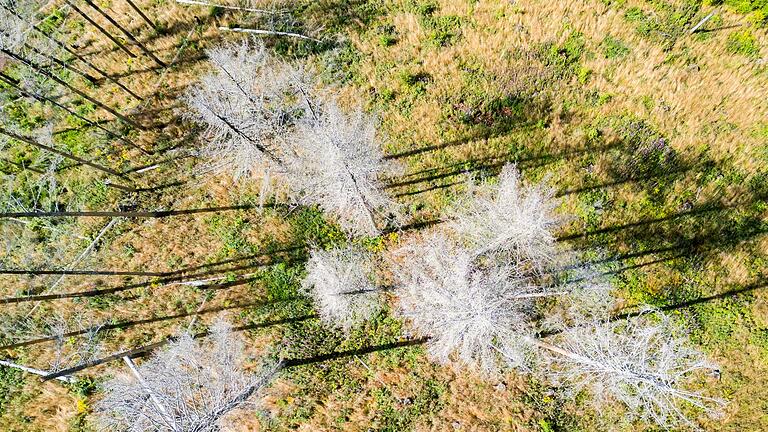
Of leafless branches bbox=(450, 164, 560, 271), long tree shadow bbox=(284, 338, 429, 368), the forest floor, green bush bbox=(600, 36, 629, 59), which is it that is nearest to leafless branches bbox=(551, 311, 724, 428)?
the forest floor

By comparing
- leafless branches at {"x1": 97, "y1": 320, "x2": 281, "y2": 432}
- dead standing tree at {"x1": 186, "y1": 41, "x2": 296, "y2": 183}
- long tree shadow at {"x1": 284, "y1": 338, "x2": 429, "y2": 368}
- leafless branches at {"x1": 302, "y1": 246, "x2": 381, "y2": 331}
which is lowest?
leafless branches at {"x1": 97, "y1": 320, "x2": 281, "y2": 432}

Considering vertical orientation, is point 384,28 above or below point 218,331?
above

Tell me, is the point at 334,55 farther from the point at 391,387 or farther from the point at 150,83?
the point at 391,387

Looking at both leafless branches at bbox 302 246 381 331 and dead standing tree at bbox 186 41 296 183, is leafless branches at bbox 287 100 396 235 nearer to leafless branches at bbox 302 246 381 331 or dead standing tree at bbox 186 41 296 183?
dead standing tree at bbox 186 41 296 183

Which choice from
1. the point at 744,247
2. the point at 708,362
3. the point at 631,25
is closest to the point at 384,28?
the point at 631,25

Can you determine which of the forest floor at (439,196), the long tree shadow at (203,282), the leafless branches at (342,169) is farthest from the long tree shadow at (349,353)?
the leafless branches at (342,169)

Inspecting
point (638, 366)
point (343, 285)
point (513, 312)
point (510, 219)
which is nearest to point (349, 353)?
point (343, 285)

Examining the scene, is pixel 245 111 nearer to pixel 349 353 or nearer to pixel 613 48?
pixel 349 353
